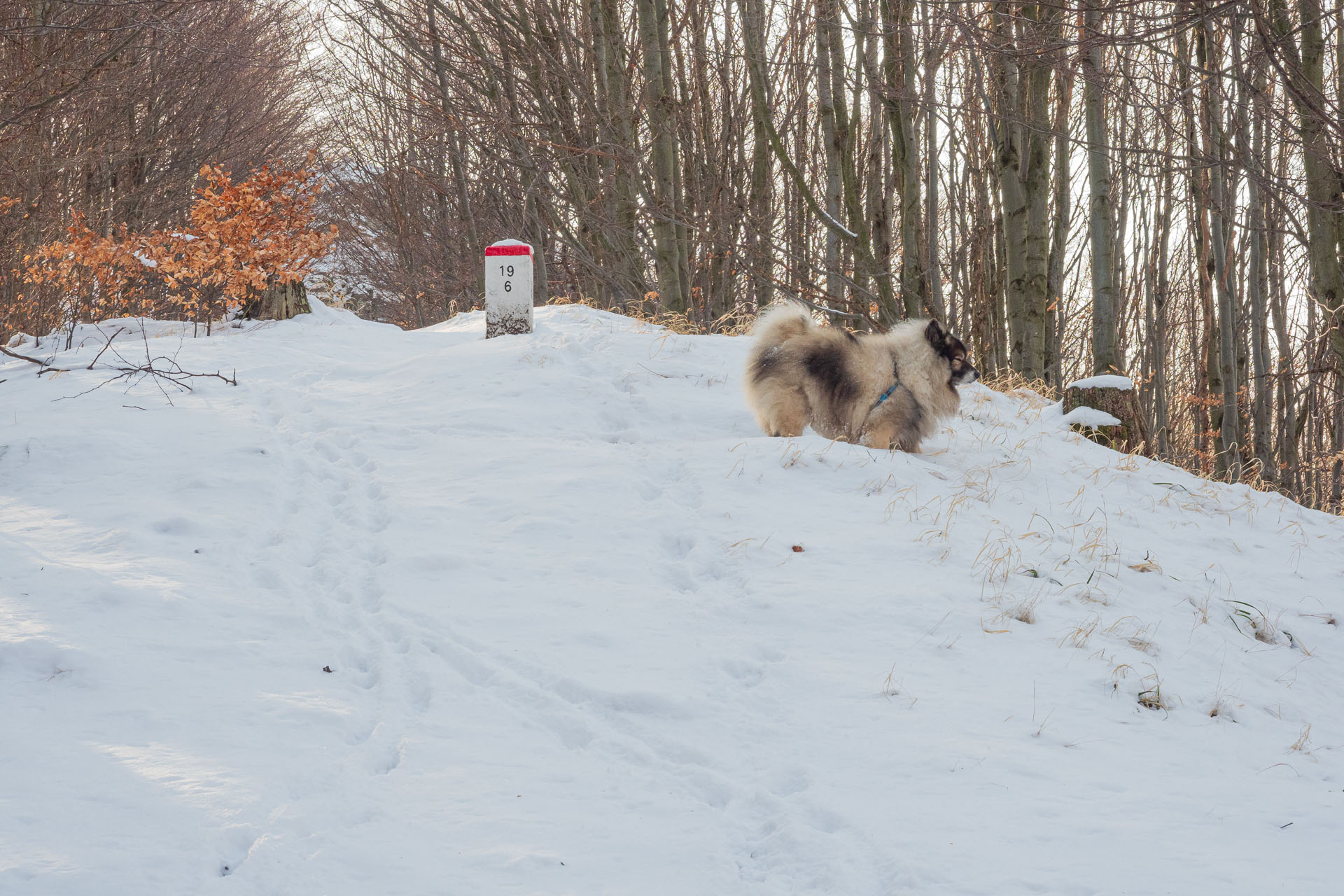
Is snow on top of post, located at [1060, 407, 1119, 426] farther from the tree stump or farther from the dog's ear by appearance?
the tree stump

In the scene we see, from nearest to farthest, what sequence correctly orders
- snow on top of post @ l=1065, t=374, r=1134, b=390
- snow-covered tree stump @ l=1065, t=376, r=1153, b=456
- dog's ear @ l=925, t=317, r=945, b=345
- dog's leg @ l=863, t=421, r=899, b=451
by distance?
dog's leg @ l=863, t=421, r=899, b=451
dog's ear @ l=925, t=317, r=945, b=345
snow-covered tree stump @ l=1065, t=376, r=1153, b=456
snow on top of post @ l=1065, t=374, r=1134, b=390

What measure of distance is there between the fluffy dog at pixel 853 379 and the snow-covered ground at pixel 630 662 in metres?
0.39

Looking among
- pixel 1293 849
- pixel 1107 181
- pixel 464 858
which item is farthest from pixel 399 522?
pixel 1107 181

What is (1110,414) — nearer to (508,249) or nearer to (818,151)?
(508,249)

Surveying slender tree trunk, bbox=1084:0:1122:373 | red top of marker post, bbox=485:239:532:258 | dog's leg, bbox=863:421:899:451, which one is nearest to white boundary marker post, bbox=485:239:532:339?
red top of marker post, bbox=485:239:532:258

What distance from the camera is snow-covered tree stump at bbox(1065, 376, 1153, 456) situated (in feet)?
27.9

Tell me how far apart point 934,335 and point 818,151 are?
10476 mm

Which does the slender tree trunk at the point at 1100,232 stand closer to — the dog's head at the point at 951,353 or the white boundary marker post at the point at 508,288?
the dog's head at the point at 951,353

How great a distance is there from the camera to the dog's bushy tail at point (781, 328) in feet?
22.9

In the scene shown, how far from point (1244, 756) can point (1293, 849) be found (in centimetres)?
69

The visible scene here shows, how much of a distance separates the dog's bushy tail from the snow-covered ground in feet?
2.47

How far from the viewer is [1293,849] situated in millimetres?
3145

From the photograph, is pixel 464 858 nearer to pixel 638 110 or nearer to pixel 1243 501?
pixel 1243 501

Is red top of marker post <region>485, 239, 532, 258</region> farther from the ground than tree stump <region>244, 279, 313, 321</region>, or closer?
farther from the ground
